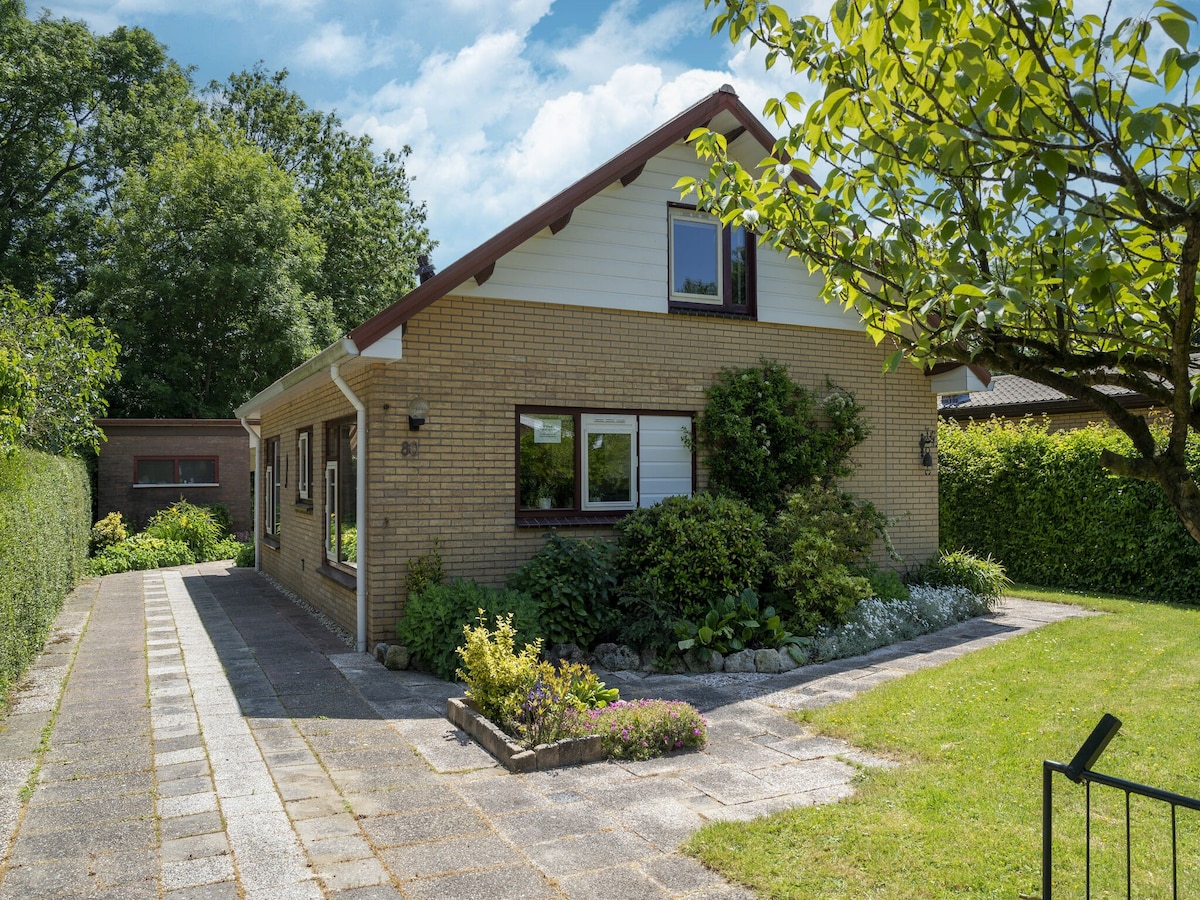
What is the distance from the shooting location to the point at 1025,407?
19672mm

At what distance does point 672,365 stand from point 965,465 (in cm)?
791

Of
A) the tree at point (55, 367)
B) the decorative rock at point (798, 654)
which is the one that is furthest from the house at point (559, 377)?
the tree at point (55, 367)

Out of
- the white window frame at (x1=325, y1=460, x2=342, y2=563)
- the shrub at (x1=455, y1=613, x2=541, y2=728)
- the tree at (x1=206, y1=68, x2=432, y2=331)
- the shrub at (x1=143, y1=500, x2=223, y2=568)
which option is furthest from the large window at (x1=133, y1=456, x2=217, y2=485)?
the shrub at (x1=455, y1=613, x2=541, y2=728)

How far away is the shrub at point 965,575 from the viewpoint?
12.1 metres

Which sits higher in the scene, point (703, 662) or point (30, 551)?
point (30, 551)

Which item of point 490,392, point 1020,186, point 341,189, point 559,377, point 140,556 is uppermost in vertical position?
point 341,189

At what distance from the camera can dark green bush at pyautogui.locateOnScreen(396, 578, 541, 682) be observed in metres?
8.33

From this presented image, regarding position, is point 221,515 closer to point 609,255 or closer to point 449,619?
point 609,255

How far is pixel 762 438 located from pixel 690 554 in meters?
2.33

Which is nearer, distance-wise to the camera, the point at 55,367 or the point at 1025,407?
the point at 55,367

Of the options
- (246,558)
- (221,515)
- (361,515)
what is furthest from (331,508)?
(221,515)

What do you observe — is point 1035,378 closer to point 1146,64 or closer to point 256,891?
point 1146,64

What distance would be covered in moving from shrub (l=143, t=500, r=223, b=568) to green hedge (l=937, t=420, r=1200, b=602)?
53.0ft

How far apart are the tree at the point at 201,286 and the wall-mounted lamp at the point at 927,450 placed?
21633mm
